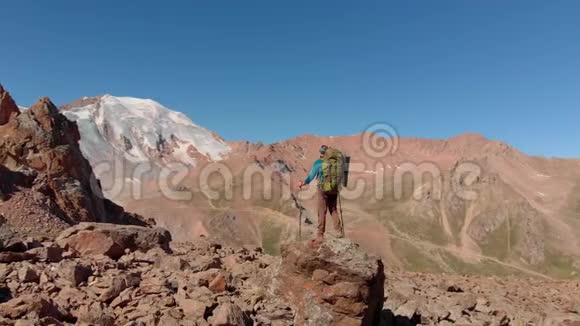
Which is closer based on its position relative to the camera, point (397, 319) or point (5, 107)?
point (397, 319)

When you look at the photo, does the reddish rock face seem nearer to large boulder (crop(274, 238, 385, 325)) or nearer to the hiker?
the hiker

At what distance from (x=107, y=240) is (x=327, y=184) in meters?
8.46

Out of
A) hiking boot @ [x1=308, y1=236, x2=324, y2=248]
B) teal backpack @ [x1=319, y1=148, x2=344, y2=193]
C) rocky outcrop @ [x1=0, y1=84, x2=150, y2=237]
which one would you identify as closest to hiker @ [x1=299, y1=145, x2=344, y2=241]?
teal backpack @ [x1=319, y1=148, x2=344, y2=193]

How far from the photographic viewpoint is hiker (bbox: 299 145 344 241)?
12413 millimetres

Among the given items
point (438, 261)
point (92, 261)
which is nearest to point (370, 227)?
point (438, 261)

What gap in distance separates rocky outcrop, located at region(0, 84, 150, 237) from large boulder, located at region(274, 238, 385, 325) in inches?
619

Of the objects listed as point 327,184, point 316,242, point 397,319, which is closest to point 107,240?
point 316,242

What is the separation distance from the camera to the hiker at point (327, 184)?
40.7 feet

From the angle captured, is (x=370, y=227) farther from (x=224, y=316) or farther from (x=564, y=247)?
(x=224, y=316)

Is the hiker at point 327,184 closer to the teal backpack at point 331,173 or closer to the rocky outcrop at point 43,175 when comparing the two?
the teal backpack at point 331,173

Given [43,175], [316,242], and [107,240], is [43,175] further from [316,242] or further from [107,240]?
[316,242]

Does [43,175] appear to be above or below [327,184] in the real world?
above

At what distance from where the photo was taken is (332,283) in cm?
1120

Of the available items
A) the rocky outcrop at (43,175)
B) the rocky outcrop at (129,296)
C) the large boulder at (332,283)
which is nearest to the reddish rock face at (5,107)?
the rocky outcrop at (43,175)
